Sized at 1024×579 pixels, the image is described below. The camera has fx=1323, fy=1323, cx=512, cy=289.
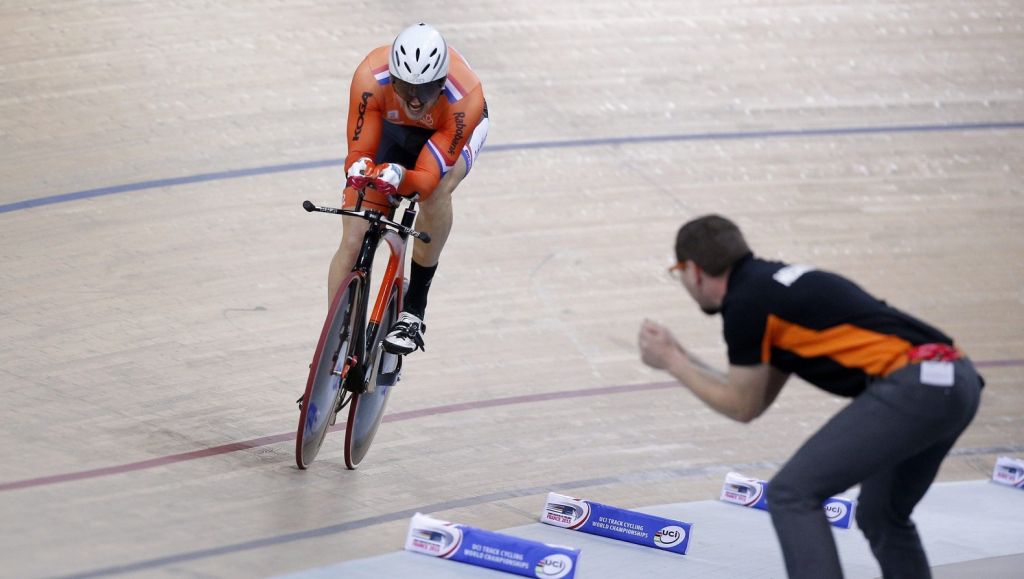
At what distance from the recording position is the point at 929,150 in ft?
23.4

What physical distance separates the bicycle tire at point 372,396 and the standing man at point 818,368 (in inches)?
56.4

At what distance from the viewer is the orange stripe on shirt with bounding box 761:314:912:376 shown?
2.60 m

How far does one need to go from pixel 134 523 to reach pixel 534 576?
1033 mm

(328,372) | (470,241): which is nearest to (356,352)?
(328,372)

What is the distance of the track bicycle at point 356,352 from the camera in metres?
3.71

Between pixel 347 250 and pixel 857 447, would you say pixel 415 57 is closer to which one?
pixel 347 250

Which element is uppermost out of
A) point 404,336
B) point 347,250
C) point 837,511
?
point 347,250

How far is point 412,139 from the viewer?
4082 mm

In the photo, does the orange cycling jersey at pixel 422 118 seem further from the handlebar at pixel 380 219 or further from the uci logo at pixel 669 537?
the uci logo at pixel 669 537

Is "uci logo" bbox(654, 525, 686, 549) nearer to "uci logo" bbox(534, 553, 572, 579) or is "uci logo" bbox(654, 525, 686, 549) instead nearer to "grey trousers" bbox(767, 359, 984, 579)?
"uci logo" bbox(534, 553, 572, 579)

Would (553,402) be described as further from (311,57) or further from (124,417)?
(311,57)

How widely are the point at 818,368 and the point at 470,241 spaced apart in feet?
10.8

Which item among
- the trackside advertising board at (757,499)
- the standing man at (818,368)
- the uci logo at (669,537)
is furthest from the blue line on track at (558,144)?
the standing man at (818,368)

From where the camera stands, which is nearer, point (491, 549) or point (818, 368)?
point (818, 368)
